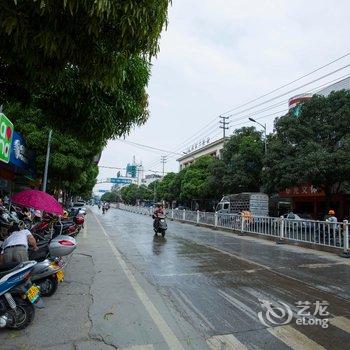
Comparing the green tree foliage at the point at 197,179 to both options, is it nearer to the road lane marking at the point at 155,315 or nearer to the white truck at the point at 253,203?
the white truck at the point at 253,203

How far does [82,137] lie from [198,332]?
161 inches

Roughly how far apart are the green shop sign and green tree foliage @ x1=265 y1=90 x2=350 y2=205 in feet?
50.4

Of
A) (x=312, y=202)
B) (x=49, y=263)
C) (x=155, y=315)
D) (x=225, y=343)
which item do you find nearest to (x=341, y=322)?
(x=225, y=343)

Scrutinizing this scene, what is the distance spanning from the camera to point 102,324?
5609mm

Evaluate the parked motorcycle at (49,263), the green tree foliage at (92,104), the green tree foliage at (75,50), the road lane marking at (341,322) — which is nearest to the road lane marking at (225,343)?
the road lane marking at (341,322)

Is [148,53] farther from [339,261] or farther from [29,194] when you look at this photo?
[339,261]

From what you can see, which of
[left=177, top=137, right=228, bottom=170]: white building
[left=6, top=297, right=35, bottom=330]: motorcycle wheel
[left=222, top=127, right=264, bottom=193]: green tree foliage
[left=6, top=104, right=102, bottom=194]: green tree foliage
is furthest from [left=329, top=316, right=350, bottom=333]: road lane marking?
[left=177, top=137, right=228, bottom=170]: white building

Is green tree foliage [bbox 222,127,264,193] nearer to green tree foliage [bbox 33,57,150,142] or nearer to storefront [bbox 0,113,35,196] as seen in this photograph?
storefront [bbox 0,113,35,196]

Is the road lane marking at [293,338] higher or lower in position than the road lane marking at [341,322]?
lower

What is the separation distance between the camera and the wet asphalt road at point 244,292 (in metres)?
5.14

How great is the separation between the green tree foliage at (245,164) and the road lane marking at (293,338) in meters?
30.2

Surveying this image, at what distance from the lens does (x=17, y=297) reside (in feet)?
18.0

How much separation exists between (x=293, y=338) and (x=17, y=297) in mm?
3588

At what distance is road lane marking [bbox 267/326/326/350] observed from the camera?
4819 mm
